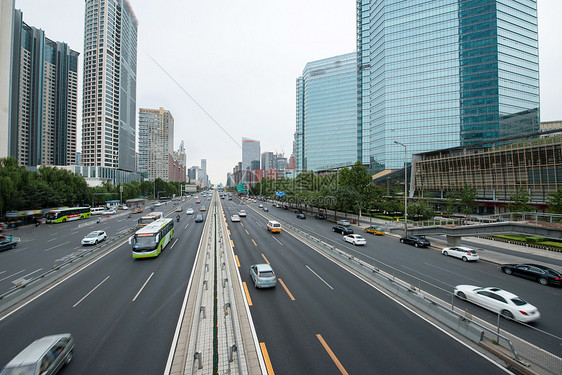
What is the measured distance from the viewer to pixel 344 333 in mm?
10180

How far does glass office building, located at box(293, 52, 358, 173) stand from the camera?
115 m

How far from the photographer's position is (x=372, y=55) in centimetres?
9788

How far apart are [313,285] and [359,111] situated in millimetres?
108030

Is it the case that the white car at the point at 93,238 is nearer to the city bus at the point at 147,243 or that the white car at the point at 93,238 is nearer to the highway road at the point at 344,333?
the city bus at the point at 147,243

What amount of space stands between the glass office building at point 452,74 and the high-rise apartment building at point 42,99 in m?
173

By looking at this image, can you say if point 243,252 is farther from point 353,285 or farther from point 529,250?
point 529,250

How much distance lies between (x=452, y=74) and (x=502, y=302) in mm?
91609

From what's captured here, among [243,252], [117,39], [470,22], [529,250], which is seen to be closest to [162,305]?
[243,252]

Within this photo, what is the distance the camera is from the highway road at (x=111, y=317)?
861 centimetres

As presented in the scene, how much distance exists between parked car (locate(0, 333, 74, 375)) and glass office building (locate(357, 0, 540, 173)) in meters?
92.3

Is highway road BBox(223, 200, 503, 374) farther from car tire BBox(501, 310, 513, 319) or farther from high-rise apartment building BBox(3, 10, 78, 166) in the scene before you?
high-rise apartment building BBox(3, 10, 78, 166)

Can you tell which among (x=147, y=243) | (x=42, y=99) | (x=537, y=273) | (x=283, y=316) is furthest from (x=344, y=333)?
(x=42, y=99)

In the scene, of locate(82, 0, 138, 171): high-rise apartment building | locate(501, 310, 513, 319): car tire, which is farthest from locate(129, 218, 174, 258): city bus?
locate(82, 0, 138, 171): high-rise apartment building

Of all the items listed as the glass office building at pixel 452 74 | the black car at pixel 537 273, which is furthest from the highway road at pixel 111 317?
the glass office building at pixel 452 74
